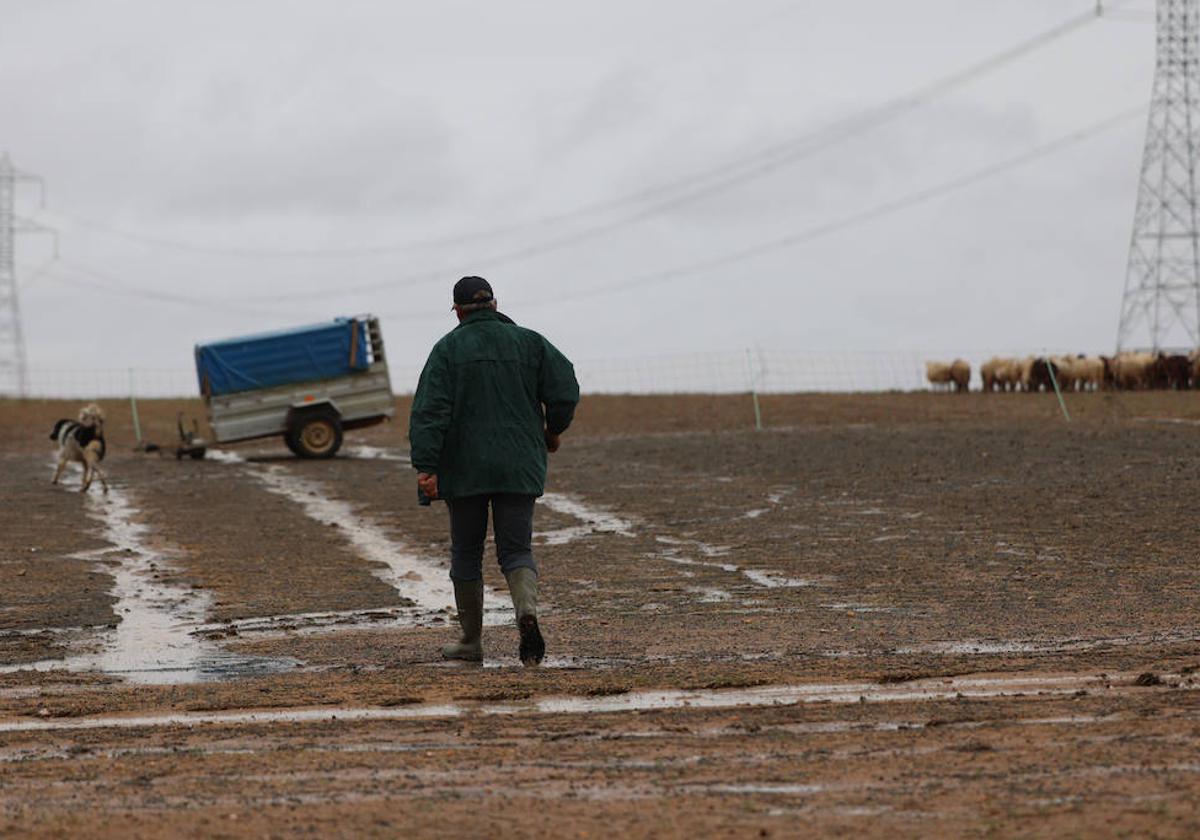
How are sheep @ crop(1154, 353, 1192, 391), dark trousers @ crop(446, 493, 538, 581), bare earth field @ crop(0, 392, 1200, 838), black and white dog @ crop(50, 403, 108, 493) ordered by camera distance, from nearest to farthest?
bare earth field @ crop(0, 392, 1200, 838), dark trousers @ crop(446, 493, 538, 581), black and white dog @ crop(50, 403, 108, 493), sheep @ crop(1154, 353, 1192, 391)

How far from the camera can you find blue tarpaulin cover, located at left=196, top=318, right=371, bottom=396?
3356cm

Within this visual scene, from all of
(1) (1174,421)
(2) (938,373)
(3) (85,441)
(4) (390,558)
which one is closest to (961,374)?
(2) (938,373)

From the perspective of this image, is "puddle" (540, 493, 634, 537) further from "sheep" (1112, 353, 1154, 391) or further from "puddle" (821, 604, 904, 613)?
"sheep" (1112, 353, 1154, 391)

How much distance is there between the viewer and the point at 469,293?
32.4ft

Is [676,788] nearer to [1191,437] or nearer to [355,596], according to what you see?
[355,596]

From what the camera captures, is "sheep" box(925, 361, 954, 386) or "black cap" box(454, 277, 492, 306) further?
"sheep" box(925, 361, 954, 386)

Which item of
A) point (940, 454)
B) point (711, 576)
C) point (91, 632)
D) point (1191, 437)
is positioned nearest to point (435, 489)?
point (91, 632)

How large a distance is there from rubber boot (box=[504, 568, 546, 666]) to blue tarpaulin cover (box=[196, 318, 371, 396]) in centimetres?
2447

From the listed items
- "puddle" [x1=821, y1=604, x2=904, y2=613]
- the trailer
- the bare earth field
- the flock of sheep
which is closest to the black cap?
the bare earth field

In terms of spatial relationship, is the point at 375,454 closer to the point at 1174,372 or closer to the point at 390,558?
the point at 390,558

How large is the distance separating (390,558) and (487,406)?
7.47 meters

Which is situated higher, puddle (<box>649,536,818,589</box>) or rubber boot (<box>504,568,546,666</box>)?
rubber boot (<box>504,568,546,666</box>)

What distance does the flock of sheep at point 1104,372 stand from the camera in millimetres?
51875

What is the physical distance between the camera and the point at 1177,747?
6.39 metres
